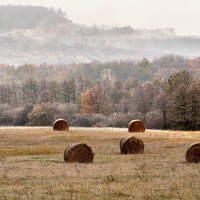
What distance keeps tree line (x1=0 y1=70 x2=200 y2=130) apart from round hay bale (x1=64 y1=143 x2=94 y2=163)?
128 feet

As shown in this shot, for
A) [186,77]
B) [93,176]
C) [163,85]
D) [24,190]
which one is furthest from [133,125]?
[163,85]

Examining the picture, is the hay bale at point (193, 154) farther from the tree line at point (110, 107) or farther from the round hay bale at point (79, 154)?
the tree line at point (110, 107)

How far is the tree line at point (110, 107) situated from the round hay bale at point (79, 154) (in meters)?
38.9

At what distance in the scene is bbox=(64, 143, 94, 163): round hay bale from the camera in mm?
15820

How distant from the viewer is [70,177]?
11477 mm

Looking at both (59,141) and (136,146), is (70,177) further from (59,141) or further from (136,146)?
(59,141)

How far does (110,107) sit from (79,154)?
226 feet

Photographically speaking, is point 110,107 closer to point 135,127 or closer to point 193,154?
point 135,127

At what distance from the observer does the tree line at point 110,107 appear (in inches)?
2131

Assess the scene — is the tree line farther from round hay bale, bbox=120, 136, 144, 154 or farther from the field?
the field

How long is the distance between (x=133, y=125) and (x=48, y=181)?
78.1 ft

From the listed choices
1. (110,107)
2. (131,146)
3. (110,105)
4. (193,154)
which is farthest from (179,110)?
(193,154)

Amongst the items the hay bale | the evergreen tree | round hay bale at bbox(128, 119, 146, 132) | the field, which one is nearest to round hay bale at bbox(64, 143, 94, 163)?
the field

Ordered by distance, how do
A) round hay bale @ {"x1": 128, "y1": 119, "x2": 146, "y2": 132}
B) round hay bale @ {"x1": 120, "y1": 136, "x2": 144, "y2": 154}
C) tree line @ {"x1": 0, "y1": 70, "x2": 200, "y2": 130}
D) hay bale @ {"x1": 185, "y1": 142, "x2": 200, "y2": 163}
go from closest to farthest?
1. hay bale @ {"x1": 185, "y1": 142, "x2": 200, "y2": 163}
2. round hay bale @ {"x1": 120, "y1": 136, "x2": 144, "y2": 154}
3. round hay bale @ {"x1": 128, "y1": 119, "x2": 146, "y2": 132}
4. tree line @ {"x1": 0, "y1": 70, "x2": 200, "y2": 130}
